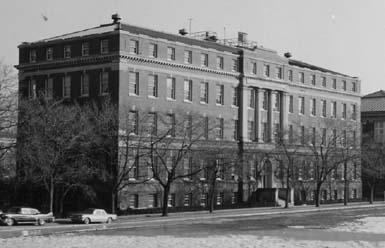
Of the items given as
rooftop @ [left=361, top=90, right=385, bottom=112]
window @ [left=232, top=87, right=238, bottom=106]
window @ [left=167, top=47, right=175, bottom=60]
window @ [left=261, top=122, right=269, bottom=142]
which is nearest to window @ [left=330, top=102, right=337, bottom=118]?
window @ [left=261, top=122, right=269, bottom=142]

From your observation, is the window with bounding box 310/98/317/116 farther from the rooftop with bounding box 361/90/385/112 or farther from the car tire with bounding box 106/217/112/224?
the car tire with bounding box 106/217/112/224

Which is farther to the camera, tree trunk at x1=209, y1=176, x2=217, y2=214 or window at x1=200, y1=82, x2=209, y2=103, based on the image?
window at x1=200, y1=82, x2=209, y2=103

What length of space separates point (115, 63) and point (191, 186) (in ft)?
59.8

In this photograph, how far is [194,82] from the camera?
96250 millimetres

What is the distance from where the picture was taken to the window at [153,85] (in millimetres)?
90812

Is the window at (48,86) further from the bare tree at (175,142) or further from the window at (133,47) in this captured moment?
the bare tree at (175,142)

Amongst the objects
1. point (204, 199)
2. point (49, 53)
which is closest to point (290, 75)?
point (204, 199)

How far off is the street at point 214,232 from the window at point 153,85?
1619 centimetres

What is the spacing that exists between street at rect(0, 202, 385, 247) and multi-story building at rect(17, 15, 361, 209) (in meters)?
16.9

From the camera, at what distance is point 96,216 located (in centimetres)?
7069

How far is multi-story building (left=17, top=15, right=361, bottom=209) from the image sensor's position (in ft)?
291

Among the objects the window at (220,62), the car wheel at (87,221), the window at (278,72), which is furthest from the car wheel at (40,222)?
the window at (278,72)

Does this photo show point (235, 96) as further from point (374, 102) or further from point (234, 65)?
point (374, 102)

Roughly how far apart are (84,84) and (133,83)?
624 cm
